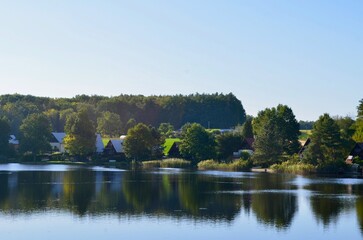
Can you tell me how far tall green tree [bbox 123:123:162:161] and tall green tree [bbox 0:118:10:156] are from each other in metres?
22.9

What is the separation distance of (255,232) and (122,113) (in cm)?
14669

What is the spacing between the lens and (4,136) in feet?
347

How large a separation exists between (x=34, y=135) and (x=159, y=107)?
79.0 meters

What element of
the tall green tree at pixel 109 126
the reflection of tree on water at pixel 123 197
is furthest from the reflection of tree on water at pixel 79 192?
the tall green tree at pixel 109 126

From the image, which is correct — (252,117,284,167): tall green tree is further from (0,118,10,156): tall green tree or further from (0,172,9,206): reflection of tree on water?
(0,118,10,156): tall green tree

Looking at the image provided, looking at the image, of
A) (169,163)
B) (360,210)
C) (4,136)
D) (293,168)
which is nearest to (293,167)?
(293,168)

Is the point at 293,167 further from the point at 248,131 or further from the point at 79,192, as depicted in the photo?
the point at 79,192

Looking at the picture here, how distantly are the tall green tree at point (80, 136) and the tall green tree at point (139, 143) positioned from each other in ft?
25.1

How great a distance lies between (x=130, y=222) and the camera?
33094 mm

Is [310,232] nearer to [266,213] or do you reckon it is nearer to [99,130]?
[266,213]

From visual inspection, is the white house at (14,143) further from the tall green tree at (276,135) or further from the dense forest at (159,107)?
the tall green tree at (276,135)

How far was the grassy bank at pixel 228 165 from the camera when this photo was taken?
84.4 meters

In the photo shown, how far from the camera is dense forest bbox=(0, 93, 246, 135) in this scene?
6865 inches

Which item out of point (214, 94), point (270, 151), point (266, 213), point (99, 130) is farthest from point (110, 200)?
point (214, 94)
